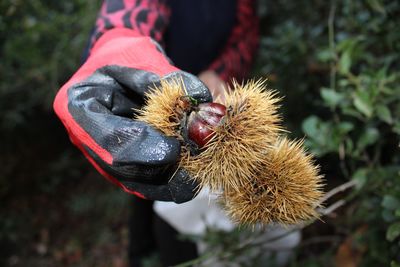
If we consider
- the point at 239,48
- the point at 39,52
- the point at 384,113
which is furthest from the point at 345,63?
the point at 39,52

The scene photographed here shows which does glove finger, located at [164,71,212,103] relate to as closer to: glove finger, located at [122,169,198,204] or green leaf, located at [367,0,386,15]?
glove finger, located at [122,169,198,204]

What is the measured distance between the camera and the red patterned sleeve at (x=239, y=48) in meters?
1.73

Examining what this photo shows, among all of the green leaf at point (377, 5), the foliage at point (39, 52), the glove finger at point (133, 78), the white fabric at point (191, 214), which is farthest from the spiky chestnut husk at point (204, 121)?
the foliage at point (39, 52)

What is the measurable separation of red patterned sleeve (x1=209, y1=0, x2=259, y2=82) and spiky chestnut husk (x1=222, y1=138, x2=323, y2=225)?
37.9 inches

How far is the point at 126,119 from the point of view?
792mm

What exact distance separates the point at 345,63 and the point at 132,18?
60 centimetres

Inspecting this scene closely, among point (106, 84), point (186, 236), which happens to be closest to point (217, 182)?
point (106, 84)

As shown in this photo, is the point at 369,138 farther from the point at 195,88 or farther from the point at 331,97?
the point at 195,88

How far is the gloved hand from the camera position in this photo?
2.47 ft

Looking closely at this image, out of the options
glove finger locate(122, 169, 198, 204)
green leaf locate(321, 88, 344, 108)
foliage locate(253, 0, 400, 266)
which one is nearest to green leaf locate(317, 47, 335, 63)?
foliage locate(253, 0, 400, 266)

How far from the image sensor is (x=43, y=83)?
112 inches

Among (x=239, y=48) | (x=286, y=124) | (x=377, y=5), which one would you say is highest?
(x=377, y=5)

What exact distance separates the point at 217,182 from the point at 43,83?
2.34 m

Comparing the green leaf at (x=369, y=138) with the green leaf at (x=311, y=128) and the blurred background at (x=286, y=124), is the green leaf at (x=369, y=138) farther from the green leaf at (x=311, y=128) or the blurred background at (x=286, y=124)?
the green leaf at (x=311, y=128)
